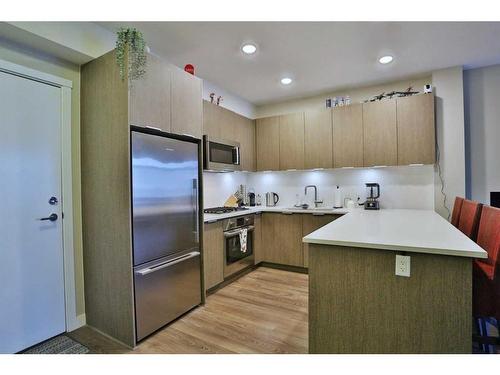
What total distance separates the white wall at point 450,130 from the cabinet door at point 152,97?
10.4 feet

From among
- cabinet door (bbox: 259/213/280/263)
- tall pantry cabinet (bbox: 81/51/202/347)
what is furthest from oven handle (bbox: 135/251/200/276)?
cabinet door (bbox: 259/213/280/263)

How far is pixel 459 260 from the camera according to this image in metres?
1.33

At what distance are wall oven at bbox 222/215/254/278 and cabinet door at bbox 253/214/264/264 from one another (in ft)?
0.23

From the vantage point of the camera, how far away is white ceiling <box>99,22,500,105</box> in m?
2.29

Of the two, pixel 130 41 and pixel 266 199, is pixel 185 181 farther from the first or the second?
pixel 266 199

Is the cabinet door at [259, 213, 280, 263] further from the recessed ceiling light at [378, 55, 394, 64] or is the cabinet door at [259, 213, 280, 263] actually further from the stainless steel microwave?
the recessed ceiling light at [378, 55, 394, 64]

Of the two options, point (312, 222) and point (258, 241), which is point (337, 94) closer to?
point (312, 222)

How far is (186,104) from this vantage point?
2.52 m

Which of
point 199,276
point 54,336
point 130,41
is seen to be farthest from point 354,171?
point 54,336

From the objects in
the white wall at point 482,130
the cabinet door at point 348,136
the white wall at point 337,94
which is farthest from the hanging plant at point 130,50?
the white wall at point 482,130

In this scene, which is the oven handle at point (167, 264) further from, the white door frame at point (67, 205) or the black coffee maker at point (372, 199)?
the black coffee maker at point (372, 199)

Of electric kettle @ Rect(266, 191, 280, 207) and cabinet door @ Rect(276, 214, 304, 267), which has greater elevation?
electric kettle @ Rect(266, 191, 280, 207)

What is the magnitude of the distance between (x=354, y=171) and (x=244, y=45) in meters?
2.36

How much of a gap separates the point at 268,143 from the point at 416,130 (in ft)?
6.54
